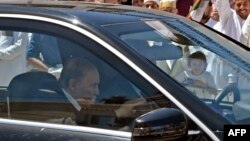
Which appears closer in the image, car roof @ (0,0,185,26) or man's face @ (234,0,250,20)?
car roof @ (0,0,185,26)

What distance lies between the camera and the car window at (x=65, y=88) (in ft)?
9.38

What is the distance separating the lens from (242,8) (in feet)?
22.8

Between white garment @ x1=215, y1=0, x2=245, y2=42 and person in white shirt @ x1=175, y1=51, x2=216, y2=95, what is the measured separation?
12.9 feet

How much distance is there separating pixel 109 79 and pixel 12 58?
622 millimetres

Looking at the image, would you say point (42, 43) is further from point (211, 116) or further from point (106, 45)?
point (211, 116)

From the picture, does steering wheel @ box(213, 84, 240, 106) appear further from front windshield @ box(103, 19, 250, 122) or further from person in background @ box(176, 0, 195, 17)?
person in background @ box(176, 0, 195, 17)

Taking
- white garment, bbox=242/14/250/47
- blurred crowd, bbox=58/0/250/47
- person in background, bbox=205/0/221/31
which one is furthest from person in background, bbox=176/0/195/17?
white garment, bbox=242/14/250/47

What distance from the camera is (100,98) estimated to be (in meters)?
2.95

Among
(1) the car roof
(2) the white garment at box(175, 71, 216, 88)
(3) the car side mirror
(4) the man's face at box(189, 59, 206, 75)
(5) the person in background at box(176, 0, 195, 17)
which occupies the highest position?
(1) the car roof

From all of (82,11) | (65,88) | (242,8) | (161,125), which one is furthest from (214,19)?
(161,125)

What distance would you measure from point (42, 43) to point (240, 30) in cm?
427

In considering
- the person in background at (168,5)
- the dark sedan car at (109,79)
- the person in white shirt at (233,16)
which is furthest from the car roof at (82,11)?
the person in white shirt at (233,16)

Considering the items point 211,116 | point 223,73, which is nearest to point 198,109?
point 211,116

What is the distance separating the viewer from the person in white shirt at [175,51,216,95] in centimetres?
293
